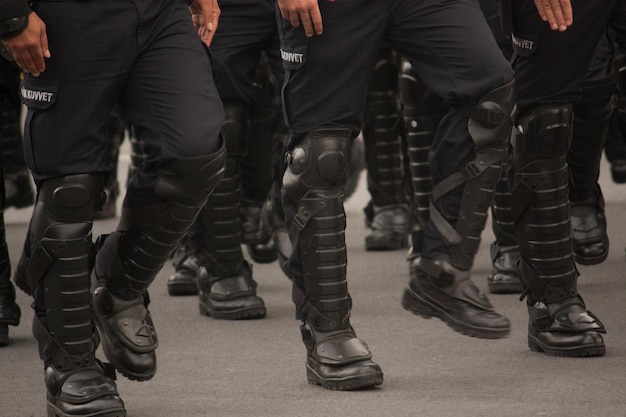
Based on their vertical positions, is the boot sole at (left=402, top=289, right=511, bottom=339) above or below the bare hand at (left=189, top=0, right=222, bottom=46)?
below

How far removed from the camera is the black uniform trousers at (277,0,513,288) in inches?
135

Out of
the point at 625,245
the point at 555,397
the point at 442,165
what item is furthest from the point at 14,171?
the point at 555,397

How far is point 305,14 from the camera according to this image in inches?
133

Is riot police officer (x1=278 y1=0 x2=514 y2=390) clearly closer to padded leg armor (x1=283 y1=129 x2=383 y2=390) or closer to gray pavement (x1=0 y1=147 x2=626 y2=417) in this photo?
padded leg armor (x1=283 y1=129 x2=383 y2=390)

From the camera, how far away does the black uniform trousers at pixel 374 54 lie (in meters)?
3.43

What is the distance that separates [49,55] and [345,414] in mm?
1155

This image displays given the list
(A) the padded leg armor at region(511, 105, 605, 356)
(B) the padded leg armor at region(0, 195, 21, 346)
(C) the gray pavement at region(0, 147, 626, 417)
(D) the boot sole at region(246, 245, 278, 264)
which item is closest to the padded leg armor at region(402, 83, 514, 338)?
(C) the gray pavement at region(0, 147, 626, 417)

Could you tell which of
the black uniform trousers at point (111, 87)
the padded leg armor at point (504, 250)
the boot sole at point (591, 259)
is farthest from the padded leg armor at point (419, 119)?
the black uniform trousers at point (111, 87)

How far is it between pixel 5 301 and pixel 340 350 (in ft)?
4.40

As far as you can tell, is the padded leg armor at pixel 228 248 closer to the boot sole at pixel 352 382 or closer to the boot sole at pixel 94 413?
the boot sole at pixel 352 382

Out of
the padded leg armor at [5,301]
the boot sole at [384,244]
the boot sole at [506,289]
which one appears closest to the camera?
the padded leg armor at [5,301]

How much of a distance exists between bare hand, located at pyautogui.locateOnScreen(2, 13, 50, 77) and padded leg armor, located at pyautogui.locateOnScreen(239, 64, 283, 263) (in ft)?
7.15

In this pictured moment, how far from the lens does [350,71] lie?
11.4 ft

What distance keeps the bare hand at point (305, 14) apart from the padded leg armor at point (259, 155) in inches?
71.3
